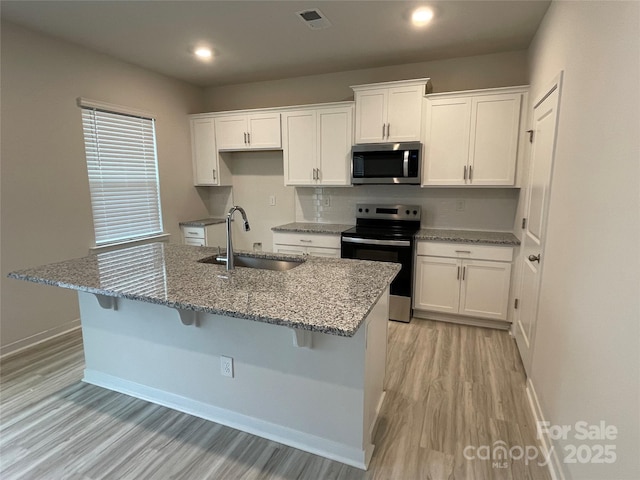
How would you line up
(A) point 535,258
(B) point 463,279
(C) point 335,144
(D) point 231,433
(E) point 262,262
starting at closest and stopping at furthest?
1. (D) point 231,433
2. (A) point 535,258
3. (E) point 262,262
4. (B) point 463,279
5. (C) point 335,144

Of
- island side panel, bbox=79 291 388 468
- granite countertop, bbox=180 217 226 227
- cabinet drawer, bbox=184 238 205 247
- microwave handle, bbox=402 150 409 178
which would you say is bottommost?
island side panel, bbox=79 291 388 468

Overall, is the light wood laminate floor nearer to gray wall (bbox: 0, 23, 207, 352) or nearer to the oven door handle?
gray wall (bbox: 0, 23, 207, 352)

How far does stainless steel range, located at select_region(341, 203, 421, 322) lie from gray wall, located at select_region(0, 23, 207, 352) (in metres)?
2.59

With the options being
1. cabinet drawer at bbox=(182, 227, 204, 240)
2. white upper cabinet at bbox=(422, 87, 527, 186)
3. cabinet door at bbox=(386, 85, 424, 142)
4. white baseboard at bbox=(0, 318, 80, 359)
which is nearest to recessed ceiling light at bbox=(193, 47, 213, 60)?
cabinet door at bbox=(386, 85, 424, 142)

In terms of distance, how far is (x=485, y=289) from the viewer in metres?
3.18

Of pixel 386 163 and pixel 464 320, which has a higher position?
pixel 386 163

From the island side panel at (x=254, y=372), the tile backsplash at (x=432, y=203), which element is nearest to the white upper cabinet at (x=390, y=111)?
the tile backsplash at (x=432, y=203)

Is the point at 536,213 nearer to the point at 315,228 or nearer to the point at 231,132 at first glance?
the point at 315,228

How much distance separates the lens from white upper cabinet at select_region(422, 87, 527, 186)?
3072mm

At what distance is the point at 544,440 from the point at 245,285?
1.76 m

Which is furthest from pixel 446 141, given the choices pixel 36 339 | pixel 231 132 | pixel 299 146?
pixel 36 339

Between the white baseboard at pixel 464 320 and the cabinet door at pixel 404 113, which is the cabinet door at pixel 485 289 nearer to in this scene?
the white baseboard at pixel 464 320

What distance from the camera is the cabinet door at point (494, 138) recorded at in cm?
306

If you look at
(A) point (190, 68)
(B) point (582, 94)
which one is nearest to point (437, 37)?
(B) point (582, 94)
